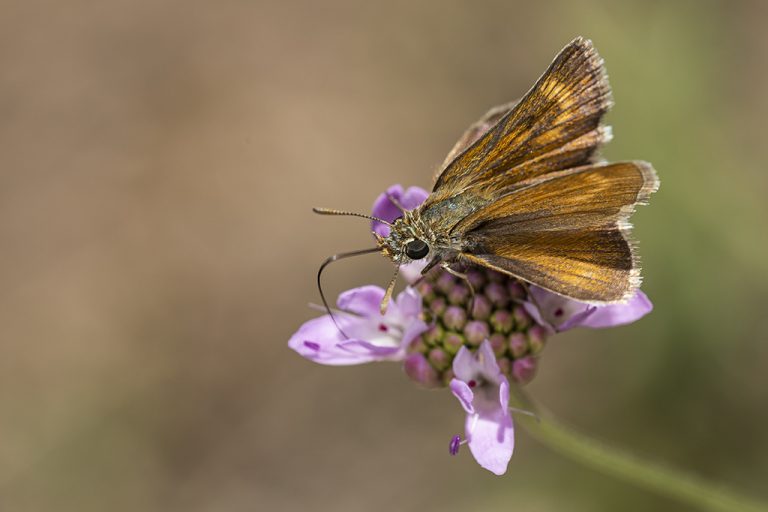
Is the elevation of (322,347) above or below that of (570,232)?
below

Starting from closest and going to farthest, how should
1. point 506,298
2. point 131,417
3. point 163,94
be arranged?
point 506,298
point 131,417
point 163,94

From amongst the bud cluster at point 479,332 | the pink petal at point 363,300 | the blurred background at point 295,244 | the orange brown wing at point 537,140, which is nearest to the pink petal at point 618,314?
the bud cluster at point 479,332

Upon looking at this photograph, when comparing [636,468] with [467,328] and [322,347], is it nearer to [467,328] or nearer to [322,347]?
[467,328]

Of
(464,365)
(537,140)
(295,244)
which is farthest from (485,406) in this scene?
(295,244)

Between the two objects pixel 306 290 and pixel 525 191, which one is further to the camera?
pixel 306 290

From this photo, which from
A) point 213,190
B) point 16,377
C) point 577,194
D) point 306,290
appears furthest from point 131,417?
point 577,194

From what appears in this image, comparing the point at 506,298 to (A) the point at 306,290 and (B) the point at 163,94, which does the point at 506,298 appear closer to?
(A) the point at 306,290

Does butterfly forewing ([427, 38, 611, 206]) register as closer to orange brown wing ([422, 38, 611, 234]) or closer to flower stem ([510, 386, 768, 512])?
orange brown wing ([422, 38, 611, 234])

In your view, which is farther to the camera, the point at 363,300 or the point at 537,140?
the point at 363,300
